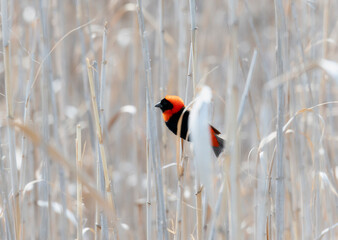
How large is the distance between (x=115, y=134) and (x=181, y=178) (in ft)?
5.80

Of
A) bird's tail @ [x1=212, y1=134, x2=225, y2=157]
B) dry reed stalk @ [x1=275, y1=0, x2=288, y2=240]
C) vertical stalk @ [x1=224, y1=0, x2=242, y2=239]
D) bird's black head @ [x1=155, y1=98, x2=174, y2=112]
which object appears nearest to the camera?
vertical stalk @ [x1=224, y1=0, x2=242, y2=239]

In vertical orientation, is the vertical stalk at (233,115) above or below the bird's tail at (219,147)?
above

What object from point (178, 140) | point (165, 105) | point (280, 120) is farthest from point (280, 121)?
point (165, 105)

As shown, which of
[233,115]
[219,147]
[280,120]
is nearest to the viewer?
[233,115]

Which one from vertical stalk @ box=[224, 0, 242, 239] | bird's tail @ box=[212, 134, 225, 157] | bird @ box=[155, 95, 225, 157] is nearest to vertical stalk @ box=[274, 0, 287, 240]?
vertical stalk @ box=[224, 0, 242, 239]

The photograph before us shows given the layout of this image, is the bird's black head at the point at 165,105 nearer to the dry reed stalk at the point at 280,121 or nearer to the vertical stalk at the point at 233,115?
the dry reed stalk at the point at 280,121

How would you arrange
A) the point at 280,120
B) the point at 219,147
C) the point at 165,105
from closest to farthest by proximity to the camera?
the point at 280,120, the point at 165,105, the point at 219,147

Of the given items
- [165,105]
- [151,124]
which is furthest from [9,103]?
[165,105]

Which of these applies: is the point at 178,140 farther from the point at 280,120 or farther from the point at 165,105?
the point at 165,105

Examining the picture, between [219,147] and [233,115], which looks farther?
[219,147]

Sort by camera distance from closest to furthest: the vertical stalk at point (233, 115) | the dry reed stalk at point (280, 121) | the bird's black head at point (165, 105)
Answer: the vertical stalk at point (233, 115) → the dry reed stalk at point (280, 121) → the bird's black head at point (165, 105)

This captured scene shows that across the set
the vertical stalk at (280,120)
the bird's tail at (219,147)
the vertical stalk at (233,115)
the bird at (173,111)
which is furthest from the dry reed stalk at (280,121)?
the bird's tail at (219,147)

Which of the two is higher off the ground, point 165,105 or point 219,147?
point 165,105

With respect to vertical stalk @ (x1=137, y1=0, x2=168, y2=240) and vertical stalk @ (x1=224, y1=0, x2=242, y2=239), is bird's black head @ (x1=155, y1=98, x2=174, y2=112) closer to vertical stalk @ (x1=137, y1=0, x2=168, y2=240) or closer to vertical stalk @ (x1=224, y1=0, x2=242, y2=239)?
vertical stalk @ (x1=137, y1=0, x2=168, y2=240)
